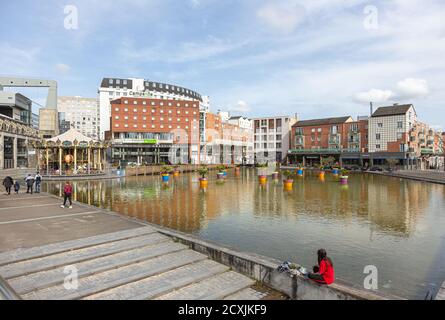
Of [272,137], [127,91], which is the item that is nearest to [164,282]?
[272,137]

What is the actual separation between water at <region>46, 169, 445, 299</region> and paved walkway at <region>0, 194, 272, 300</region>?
9.30 feet

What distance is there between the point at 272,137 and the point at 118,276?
96.5 m

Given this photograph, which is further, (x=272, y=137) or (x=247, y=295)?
(x=272, y=137)

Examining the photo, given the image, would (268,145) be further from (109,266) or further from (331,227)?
(109,266)

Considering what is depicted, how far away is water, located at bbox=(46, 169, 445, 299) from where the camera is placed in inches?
401

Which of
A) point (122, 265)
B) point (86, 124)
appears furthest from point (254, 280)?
point (86, 124)

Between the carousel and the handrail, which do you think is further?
the carousel

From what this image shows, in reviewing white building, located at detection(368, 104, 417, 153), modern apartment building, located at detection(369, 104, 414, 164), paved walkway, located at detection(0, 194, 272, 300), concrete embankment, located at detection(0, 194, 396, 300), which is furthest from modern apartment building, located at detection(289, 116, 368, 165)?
paved walkway, located at detection(0, 194, 272, 300)

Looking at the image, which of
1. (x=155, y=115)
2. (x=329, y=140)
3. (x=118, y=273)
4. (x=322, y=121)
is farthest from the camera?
(x=322, y=121)

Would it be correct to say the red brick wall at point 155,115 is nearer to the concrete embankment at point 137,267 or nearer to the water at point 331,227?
the water at point 331,227

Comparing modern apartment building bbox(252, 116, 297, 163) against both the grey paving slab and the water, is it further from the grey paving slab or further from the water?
the grey paving slab

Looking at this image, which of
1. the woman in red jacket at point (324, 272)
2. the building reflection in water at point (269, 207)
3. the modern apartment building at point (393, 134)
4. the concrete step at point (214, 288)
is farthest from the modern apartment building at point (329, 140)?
the woman in red jacket at point (324, 272)

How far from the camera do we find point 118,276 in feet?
28.5
